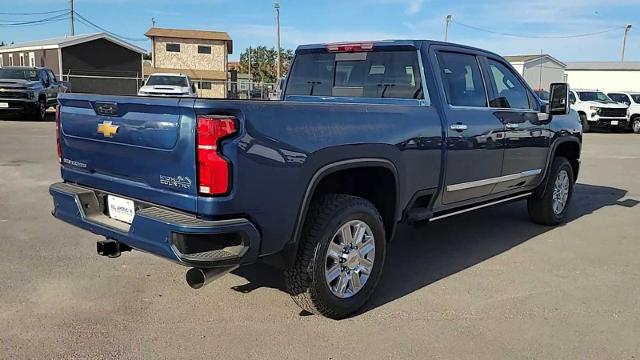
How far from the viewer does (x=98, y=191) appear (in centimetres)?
385

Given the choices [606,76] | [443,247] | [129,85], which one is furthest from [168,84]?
[606,76]

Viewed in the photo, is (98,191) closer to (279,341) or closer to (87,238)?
(279,341)

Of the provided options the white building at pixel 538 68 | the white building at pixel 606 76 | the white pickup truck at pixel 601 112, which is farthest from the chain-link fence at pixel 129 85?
the white building at pixel 606 76

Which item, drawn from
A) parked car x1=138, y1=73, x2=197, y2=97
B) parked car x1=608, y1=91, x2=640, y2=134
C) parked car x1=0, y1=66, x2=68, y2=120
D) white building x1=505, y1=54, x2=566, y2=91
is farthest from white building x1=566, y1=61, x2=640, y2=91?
parked car x1=0, y1=66, x2=68, y2=120

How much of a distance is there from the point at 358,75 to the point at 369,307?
7.09 ft

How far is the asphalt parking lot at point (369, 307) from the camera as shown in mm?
3537

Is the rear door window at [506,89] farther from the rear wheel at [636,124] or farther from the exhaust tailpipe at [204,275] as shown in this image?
the rear wheel at [636,124]

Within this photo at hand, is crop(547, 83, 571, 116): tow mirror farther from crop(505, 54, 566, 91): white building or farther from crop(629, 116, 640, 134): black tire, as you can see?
crop(505, 54, 566, 91): white building

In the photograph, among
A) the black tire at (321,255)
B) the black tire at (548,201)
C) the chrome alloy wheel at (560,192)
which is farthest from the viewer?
the chrome alloy wheel at (560,192)

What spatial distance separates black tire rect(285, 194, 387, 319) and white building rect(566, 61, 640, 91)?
54809 millimetres

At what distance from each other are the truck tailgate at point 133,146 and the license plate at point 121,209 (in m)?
0.06

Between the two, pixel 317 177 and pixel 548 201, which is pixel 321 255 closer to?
pixel 317 177

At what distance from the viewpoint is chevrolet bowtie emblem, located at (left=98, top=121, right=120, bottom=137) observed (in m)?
3.55

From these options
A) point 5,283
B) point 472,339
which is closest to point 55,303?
point 5,283
